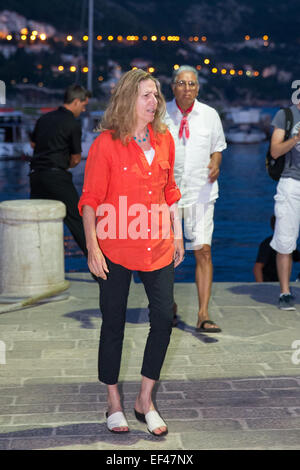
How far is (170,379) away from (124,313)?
1.14 m

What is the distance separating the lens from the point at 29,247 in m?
7.50

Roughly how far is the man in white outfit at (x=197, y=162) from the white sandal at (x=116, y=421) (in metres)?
2.23

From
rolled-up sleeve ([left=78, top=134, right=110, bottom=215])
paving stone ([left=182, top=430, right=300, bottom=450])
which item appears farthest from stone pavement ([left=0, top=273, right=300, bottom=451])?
rolled-up sleeve ([left=78, top=134, right=110, bottom=215])

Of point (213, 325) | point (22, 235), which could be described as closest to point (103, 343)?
point (213, 325)

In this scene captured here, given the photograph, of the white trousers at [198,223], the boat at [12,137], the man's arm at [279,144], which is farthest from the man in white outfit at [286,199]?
the boat at [12,137]

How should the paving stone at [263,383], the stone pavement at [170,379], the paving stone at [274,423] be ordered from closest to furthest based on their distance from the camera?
the stone pavement at [170,379]
the paving stone at [274,423]
the paving stone at [263,383]

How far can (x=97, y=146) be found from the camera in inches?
162

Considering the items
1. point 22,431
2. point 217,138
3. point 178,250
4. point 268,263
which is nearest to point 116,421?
point 22,431

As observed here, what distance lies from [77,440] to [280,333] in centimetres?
274

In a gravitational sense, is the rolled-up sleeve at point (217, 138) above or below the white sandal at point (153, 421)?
above

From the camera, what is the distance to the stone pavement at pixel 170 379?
13.6ft

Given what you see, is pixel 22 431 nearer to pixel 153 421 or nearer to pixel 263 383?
pixel 153 421

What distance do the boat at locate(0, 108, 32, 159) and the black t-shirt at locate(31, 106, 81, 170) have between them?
2365 inches

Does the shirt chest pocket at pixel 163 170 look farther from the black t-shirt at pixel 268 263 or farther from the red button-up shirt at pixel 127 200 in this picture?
the black t-shirt at pixel 268 263
